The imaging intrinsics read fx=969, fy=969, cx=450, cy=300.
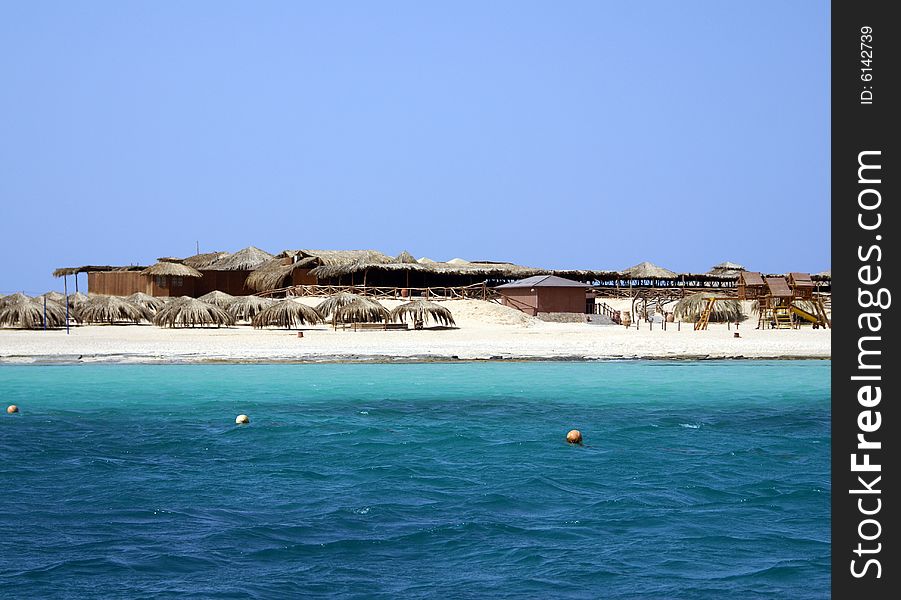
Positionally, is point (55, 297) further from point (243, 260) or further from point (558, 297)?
point (558, 297)

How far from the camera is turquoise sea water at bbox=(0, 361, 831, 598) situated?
6906mm

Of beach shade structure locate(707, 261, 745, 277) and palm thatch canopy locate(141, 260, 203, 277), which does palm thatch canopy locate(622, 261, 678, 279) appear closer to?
beach shade structure locate(707, 261, 745, 277)

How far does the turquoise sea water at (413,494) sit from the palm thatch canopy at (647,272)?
32502 millimetres

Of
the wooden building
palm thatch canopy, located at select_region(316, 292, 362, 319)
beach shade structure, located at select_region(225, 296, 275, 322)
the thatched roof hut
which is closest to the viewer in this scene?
palm thatch canopy, located at select_region(316, 292, 362, 319)

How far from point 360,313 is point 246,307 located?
15.1 ft

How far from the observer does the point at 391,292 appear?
40.8 metres

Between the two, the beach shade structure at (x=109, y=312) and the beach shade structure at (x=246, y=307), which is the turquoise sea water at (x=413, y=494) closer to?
the beach shade structure at (x=246, y=307)

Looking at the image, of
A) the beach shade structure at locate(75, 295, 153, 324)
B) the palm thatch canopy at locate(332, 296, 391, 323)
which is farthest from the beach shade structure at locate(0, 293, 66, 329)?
the palm thatch canopy at locate(332, 296, 391, 323)

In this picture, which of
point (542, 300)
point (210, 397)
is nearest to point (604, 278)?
point (542, 300)

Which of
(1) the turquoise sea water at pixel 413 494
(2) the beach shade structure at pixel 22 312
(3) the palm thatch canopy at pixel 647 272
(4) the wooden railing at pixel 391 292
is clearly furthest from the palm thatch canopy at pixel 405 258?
(1) the turquoise sea water at pixel 413 494

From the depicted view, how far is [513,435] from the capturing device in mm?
13070

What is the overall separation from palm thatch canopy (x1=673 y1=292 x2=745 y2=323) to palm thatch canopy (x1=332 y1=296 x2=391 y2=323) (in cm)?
1195

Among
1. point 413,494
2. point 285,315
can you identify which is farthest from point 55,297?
point 413,494

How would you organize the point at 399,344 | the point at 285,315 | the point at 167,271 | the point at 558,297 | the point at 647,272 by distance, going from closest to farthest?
1. the point at 399,344
2. the point at 285,315
3. the point at 558,297
4. the point at 167,271
5. the point at 647,272
